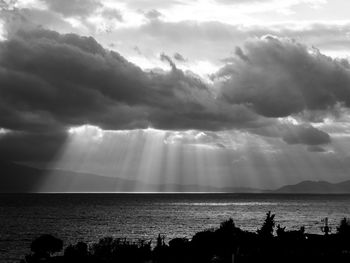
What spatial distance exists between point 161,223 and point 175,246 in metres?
98.7

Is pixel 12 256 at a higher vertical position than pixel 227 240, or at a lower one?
lower

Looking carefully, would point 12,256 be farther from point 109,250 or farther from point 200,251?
point 200,251

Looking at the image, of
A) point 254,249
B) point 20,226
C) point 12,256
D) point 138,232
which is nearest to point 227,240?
point 254,249

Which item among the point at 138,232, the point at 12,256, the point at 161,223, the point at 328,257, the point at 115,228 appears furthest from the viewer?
the point at 161,223

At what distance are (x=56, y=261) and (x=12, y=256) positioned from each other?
3304cm

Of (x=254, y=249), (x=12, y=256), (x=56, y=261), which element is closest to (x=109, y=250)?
(x=56, y=261)

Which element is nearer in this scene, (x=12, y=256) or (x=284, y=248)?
(x=284, y=248)

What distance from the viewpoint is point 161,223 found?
158250 mm

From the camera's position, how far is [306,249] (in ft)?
198

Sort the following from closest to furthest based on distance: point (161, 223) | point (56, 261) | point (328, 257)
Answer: point (328, 257)
point (56, 261)
point (161, 223)

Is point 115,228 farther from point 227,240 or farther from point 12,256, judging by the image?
point 227,240

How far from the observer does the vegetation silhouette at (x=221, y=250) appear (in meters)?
55.4

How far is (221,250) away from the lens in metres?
60.2

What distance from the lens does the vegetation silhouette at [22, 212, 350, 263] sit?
55.4m
